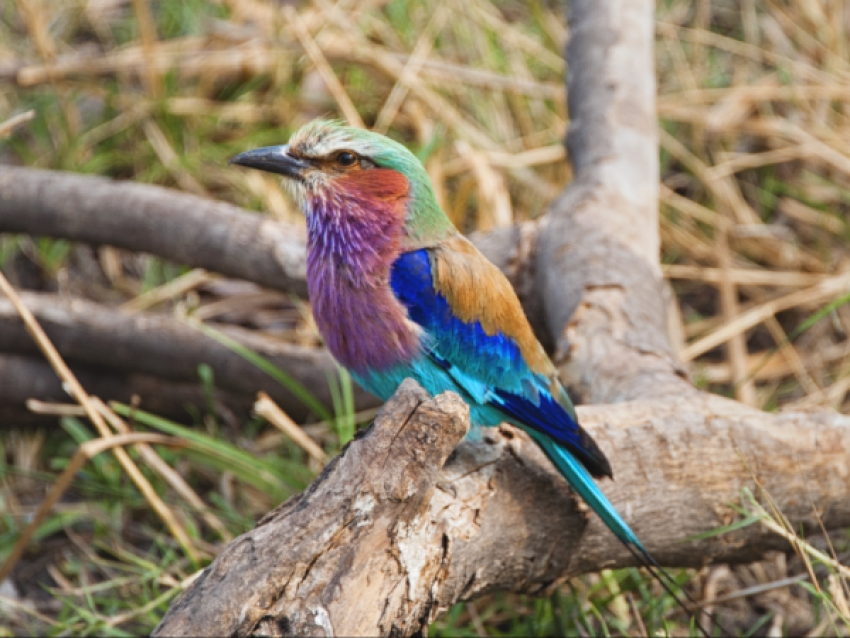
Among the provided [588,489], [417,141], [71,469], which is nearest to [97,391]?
[71,469]

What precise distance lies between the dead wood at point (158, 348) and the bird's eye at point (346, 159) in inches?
47.0

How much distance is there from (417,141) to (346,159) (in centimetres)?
241

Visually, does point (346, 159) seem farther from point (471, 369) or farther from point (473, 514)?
point (473, 514)

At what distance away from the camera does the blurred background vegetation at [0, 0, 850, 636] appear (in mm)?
3713

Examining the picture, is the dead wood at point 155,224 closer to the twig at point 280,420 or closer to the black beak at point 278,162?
the twig at point 280,420

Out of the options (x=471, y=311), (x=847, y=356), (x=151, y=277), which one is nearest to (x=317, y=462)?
(x=471, y=311)

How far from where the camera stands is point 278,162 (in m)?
2.63

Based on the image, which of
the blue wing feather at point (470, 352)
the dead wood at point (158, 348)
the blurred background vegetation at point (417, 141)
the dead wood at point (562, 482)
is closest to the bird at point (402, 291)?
the blue wing feather at point (470, 352)

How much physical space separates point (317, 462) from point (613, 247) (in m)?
1.28

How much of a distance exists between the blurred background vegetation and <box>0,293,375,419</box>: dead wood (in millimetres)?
178

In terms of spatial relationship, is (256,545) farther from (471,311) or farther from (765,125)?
(765,125)

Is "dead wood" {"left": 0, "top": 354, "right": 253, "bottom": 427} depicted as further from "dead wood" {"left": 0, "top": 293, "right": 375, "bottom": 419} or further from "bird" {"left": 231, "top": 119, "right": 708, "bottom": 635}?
"bird" {"left": 231, "top": 119, "right": 708, "bottom": 635}

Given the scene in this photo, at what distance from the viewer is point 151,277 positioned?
4.43 meters

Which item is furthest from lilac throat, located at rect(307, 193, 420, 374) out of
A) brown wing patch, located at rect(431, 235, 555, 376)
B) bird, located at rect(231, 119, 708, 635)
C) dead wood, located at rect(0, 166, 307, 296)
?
dead wood, located at rect(0, 166, 307, 296)
